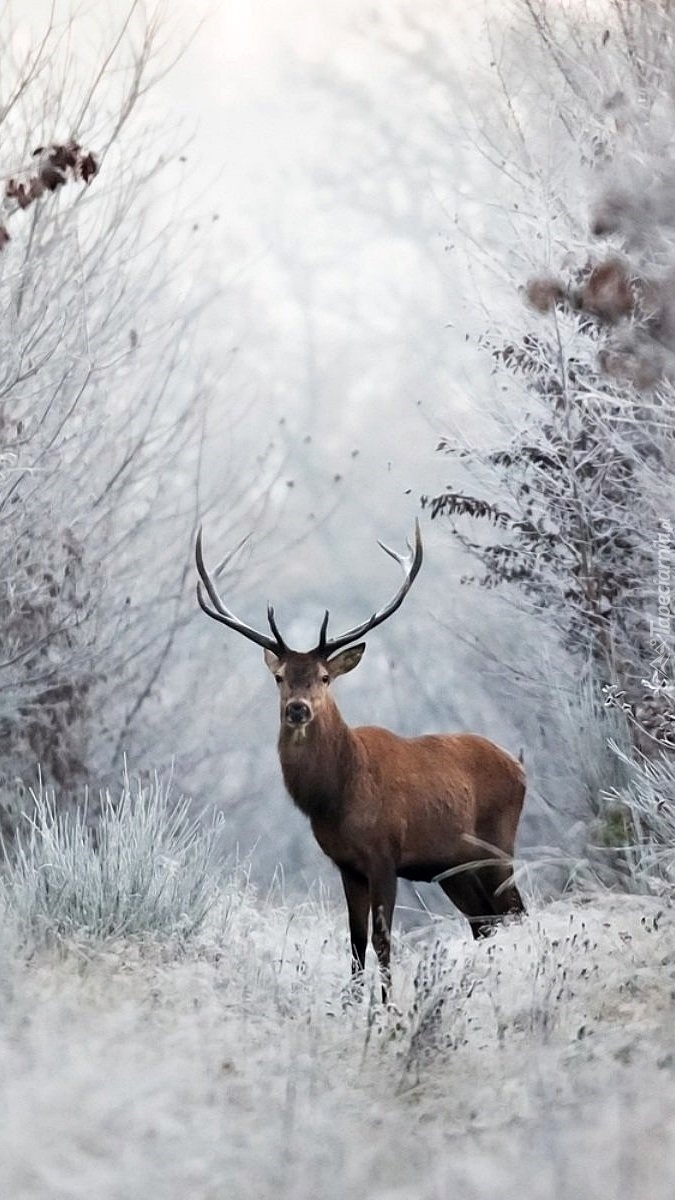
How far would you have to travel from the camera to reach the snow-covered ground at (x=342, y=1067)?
346cm

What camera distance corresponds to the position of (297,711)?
13.6ft

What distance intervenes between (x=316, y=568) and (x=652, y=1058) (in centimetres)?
197

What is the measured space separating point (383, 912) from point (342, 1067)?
60 cm

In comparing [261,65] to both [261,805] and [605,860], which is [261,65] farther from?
[605,860]

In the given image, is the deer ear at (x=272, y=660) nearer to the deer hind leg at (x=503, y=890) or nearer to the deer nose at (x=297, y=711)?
the deer nose at (x=297, y=711)

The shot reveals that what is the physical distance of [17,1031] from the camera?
3.87m

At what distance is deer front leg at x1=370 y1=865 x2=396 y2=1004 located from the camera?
13.5 ft

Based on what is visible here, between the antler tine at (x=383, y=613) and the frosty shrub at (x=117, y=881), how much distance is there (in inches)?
28.4

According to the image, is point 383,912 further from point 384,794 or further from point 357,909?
point 384,794

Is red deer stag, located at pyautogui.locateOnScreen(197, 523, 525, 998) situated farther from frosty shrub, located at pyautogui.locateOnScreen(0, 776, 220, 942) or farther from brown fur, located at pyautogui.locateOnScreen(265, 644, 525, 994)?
frosty shrub, located at pyautogui.locateOnScreen(0, 776, 220, 942)

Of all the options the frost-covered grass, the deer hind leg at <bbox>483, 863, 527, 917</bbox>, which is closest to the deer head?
the frost-covered grass

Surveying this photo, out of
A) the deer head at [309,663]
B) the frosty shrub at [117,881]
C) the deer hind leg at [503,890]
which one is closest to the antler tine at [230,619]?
the deer head at [309,663]

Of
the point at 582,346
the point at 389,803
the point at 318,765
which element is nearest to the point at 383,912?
the point at 389,803

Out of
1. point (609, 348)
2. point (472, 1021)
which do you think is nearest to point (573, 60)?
point (609, 348)
